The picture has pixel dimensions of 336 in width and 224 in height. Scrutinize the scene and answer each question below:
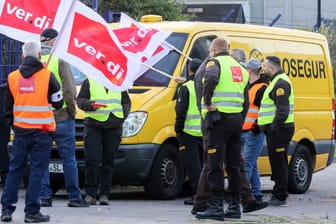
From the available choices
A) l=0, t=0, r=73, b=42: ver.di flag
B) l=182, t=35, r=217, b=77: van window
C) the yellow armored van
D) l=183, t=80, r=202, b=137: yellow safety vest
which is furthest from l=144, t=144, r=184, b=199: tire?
l=0, t=0, r=73, b=42: ver.di flag

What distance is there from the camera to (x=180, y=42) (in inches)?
477

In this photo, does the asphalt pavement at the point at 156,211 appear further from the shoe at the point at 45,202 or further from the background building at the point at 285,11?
the background building at the point at 285,11

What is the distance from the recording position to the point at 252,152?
11344mm

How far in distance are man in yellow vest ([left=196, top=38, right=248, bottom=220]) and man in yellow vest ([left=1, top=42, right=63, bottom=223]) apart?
5.38 ft

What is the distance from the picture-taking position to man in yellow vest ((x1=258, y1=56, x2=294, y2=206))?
11.3m

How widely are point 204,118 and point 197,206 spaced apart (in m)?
1.03

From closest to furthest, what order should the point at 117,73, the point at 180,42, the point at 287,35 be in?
1. the point at 117,73
2. the point at 180,42
3. the point at 287,35

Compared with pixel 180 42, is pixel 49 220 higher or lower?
lower

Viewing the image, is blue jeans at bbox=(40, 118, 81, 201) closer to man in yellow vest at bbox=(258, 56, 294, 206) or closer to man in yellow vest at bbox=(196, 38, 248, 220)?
man in yellow vest at bbox=(196, 38, 248, 220)

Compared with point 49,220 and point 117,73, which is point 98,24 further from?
point 49,220

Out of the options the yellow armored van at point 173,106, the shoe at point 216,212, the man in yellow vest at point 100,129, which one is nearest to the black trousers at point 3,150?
the yellow armored van at point 173,106

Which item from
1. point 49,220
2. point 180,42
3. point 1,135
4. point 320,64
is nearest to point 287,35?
point 320,64

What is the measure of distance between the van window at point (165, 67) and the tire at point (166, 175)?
89 cm

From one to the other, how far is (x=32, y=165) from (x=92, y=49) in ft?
4.72
